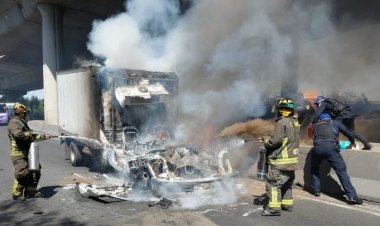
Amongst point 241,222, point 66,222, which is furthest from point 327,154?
point 66,222

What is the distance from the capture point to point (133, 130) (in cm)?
952

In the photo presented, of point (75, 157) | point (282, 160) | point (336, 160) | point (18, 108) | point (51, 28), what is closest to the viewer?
point (282, 160)

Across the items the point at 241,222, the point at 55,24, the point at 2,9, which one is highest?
the point at 2,9

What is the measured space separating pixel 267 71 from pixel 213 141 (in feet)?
16.5

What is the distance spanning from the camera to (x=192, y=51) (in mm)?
13344

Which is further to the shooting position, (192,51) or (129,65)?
(192,51)

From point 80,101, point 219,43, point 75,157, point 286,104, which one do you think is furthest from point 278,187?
point 219,43

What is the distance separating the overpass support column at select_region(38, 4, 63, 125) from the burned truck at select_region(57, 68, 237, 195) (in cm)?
1217

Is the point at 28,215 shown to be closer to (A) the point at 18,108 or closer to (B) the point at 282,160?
(A) the point at 18,108

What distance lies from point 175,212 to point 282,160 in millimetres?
1758

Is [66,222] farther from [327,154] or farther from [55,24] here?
[55,24]

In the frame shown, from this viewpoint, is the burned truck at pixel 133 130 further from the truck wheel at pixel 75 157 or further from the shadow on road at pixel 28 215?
the shadow on road at pixel 28 215

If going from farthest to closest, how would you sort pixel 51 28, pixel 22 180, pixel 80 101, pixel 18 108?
pixel 51 28 → pixel 80 101 → pixel 18 108 → pixel 22 180

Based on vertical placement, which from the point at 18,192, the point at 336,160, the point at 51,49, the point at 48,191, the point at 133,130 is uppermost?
the point at 51,49
